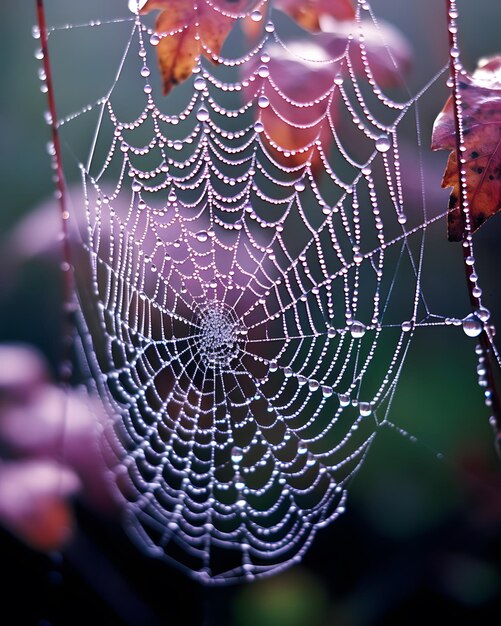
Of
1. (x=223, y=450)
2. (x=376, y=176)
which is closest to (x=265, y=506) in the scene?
(x=223, y=450)

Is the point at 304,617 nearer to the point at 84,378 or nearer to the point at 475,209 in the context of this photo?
the point at 84,378

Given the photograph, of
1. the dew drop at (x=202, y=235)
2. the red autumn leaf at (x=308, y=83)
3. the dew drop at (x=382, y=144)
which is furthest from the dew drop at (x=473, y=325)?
the dew drop at (x=202, y=235)

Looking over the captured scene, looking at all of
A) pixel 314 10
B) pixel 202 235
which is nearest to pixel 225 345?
pixel 202 235

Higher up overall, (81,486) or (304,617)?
(81,486)

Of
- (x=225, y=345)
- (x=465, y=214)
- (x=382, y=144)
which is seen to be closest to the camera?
(x=465, y=214)

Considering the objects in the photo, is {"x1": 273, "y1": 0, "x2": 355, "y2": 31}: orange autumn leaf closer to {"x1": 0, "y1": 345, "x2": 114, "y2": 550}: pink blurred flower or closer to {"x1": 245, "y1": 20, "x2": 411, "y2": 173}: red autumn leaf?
{"x1": 245, "y1": 20, "x2": 411, "y2": 173}: red autumn leaf

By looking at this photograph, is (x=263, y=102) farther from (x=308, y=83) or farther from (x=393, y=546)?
(x=393, y=546)
